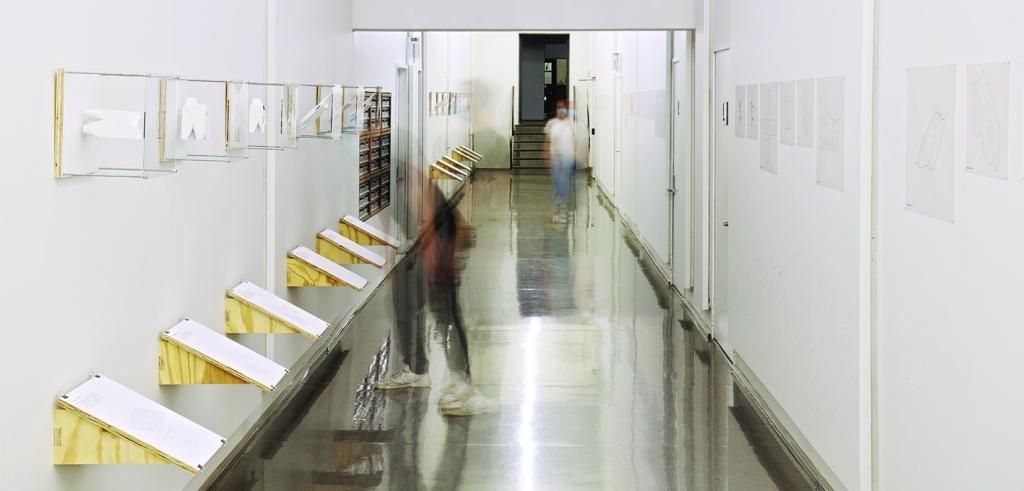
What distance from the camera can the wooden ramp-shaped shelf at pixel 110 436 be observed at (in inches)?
143

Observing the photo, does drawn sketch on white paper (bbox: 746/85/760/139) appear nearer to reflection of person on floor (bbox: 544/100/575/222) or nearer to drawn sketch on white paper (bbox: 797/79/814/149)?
drawn sketch on white paper (bbox: 797/79/814/149)

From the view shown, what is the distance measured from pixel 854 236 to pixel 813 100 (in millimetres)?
1083

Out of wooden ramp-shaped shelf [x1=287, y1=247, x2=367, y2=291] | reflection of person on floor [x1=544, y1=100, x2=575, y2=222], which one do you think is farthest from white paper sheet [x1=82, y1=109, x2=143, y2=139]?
reflection of person on floor [x1=544, y1=100, x2=575, y2=222]

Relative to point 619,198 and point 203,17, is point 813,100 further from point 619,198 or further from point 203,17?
point 619,198

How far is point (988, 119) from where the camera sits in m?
3.55

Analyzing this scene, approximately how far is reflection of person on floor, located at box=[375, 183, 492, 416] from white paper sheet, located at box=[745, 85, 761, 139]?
253 cm

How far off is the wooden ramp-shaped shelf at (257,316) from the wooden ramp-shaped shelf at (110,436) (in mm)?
1916

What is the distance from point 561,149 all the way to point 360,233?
2287cm

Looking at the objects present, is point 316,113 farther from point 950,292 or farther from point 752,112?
point 950,292

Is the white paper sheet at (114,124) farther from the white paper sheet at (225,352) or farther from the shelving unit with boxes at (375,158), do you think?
the shelving unit with boxes at (375,158)

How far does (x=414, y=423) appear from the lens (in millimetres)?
6613

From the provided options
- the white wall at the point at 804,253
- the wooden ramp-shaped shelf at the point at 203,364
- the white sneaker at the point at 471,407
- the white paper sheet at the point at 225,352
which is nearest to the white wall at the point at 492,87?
the white wall at the point at 804,253

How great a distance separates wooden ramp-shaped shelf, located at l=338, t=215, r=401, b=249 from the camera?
30.8 feet

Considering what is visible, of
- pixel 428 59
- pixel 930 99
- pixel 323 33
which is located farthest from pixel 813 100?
pixel 428 59
